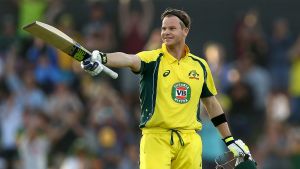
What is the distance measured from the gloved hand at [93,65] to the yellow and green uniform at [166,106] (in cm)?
71

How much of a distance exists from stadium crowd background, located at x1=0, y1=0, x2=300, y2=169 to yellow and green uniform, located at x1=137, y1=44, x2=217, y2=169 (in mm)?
5585

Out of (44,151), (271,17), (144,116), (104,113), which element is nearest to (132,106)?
(104,113)

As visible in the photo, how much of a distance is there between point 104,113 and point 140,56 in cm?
682

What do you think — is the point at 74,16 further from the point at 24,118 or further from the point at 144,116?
the point at 144,116

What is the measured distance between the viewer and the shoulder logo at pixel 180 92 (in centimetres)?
843

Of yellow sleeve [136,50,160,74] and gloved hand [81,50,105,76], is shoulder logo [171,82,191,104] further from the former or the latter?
gloved hand [81,50,105,76]

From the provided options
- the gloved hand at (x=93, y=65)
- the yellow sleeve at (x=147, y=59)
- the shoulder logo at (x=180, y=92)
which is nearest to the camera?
the gloved hand at (x=93, y=65)

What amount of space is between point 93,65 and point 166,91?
3.42 ft

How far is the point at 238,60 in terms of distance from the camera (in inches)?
626

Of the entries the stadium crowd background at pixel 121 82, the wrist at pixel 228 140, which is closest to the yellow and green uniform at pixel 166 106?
the wrist at pixel 228 140

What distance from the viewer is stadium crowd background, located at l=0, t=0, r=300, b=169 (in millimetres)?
14898

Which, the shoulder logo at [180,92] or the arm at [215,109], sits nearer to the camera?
the shoulder logo at [180,92]

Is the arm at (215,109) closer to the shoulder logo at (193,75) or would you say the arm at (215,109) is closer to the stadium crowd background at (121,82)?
the shoulder logo at (193,75)

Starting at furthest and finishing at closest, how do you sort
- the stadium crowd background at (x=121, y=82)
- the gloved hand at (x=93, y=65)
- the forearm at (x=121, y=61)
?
the stadium crowd background at (x=121, y=82)
the forearm at (x=121, y=61)
the gloved hand at (x=93, y=65)
